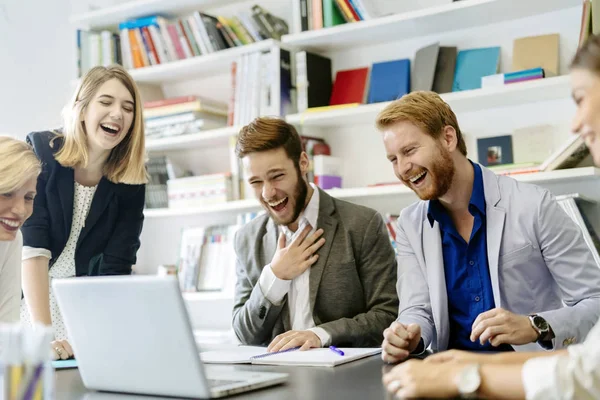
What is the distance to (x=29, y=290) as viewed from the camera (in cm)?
208

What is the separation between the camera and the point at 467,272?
1871mm

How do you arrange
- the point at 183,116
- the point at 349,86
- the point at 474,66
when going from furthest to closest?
the point at 183,116 < the point at 349,86 < the point at 474,66

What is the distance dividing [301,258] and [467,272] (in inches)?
19.3

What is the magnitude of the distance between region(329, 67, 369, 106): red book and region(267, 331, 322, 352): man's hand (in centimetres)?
158

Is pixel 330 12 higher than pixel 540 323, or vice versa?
pixel 330 12

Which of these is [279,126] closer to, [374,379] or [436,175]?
[436,175]

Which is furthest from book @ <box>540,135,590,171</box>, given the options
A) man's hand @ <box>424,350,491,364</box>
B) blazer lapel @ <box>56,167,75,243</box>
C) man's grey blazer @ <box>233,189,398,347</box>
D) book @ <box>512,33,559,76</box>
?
blazer lapel @ <box>56,167,75,243</box>

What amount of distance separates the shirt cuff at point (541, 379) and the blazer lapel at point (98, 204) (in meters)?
1.61

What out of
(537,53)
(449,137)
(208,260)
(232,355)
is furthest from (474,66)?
(232,355)

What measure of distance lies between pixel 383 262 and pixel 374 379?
881 mm

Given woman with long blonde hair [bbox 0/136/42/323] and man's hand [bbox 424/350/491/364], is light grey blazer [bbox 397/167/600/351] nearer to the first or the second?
man's hand [bbox 424/350/491/364]

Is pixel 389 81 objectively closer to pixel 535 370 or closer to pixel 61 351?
pixel 61 351

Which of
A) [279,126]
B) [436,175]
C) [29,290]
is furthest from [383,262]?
[29,290]

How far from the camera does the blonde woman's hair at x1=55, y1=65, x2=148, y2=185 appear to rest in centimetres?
225
